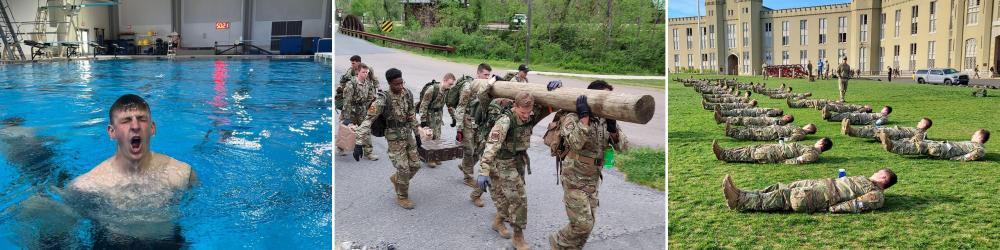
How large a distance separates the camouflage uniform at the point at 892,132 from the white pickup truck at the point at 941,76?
11609mm

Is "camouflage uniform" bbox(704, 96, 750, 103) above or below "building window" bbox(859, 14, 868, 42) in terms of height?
below

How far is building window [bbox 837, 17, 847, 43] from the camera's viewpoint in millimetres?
31531

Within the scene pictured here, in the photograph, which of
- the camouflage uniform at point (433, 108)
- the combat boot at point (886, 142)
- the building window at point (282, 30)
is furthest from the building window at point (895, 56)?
the camouflage uniform at point (433, 108)

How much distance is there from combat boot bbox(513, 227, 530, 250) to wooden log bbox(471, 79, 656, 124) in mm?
862

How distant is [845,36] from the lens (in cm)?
3155

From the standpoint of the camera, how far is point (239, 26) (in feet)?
110

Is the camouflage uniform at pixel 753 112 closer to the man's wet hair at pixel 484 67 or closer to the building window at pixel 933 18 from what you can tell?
the man's wet hair at pixel 484 67

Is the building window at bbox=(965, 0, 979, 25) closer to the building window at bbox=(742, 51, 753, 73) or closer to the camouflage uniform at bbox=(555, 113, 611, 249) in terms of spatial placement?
the building window at bbox=(742, 51, 753, 73)

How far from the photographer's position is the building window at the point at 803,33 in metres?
34.5

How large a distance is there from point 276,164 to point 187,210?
9.09 feet

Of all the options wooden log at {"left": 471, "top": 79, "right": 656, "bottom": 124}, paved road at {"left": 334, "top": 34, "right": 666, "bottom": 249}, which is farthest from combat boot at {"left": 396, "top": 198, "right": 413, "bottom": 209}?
wooden log at {"left": 471, "top": 79, "right": 656, "bottom": 124}

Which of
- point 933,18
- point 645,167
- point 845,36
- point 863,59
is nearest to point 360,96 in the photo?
point 645,167

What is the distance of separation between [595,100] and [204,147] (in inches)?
317

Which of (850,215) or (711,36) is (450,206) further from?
(711,36)
